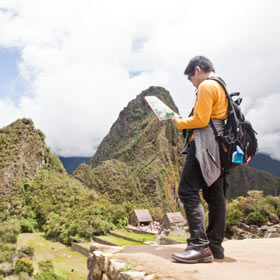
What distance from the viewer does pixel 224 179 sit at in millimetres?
3115

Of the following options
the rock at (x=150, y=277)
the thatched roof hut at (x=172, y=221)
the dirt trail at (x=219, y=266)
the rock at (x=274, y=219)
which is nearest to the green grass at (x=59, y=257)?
the thatched roof hut at (x=172, y=221)

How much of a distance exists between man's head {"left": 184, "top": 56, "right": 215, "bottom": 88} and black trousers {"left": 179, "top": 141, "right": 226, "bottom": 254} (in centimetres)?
76

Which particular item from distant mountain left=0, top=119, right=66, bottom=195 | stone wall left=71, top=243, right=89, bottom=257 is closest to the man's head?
stone wall left=71, top=243, right=89, bottom=257

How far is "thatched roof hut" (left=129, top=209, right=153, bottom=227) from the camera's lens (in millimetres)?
33219

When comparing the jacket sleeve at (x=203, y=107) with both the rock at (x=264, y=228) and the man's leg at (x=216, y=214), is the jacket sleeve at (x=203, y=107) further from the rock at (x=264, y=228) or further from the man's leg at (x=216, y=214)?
the rock at (x=264, y=228)

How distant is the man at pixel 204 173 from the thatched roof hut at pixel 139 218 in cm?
3141

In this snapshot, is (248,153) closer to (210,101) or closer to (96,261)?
(210,101)

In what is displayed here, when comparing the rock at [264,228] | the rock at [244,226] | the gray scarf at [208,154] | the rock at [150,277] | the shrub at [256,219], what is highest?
the gray scarf at [208,154]

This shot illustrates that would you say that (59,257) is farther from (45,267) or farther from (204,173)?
(204,173)

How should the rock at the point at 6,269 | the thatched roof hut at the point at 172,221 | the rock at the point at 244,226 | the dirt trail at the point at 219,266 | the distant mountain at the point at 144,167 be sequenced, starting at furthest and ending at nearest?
the distant mountain at the point at 144,167 < the thatched roof hut at the point at 172,221 < the rock at the point at 244,226 < the rock at the point at 6,269 < the dirt trail at the point at 219,266

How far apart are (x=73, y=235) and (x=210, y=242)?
2596 centimetres

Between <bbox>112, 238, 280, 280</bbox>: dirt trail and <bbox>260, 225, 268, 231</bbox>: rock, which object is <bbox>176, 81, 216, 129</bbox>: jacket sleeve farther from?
<bbox>260, 225, 268, 231</bbox>: rock

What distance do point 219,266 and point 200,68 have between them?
207 cm

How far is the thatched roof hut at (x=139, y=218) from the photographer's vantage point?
33219 millimetres
